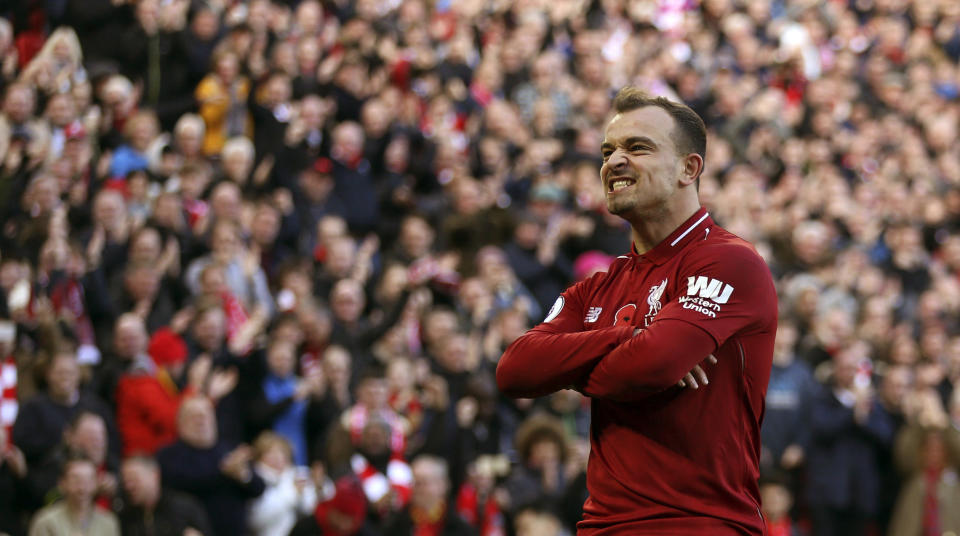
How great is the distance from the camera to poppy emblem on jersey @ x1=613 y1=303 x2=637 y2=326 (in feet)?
12.5

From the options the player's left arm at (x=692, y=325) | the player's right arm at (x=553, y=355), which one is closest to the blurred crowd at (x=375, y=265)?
the player's right arm at (x=553, y=355)

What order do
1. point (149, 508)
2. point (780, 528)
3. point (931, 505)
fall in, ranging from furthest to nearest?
point (931, 505)
point (780, 528)
point (149, 508)

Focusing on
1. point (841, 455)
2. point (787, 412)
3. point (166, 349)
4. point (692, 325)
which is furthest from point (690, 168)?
point (841, 455)

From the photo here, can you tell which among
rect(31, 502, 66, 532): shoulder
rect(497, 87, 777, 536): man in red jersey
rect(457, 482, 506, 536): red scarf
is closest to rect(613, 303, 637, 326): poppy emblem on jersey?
rect(497, 87, 777, 536): man in red jersey

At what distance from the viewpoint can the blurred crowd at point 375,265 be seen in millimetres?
8172

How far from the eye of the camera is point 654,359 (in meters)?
3.46

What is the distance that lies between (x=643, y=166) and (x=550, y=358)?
56 cm

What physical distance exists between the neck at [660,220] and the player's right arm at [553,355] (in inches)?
12.4

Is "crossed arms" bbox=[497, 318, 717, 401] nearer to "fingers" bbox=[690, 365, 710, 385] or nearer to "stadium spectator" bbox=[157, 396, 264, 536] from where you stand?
"fingers" bbox=[690, 365, 710, 385]

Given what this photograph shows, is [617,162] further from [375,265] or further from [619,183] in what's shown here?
[375,265]

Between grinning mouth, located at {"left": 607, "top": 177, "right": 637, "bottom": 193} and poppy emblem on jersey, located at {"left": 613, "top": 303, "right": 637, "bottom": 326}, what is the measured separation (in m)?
0.31

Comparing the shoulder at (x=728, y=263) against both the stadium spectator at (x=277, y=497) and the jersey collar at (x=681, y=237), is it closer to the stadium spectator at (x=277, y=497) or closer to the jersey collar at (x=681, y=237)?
the jersey collar at (x=681, y=237)

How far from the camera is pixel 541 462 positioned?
8797 mm

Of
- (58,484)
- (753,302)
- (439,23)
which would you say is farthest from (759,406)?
(439,23)
